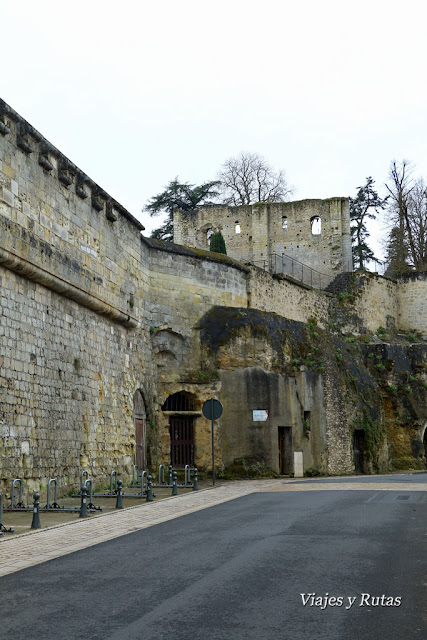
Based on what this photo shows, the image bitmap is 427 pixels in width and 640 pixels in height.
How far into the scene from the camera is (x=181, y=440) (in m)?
22.7

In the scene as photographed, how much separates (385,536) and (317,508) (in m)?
3.24

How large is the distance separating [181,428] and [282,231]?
23596mm

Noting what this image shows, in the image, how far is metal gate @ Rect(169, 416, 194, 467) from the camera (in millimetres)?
22564

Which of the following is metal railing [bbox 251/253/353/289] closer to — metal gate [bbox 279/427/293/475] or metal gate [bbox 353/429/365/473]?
metal gate [bbox 353/429/365/473]

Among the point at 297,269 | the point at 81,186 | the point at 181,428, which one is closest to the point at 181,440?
the point at 181,428

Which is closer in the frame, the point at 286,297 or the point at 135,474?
the point at 135,474

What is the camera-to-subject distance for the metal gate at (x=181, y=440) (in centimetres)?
2256

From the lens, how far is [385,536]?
29.7 ft

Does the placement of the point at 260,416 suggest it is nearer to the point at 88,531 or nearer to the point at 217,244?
the point at 88,531

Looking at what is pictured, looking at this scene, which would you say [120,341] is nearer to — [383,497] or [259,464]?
[259,464]

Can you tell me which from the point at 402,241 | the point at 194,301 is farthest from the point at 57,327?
the point at 402,241

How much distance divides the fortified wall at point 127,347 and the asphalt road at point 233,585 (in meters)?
5.50

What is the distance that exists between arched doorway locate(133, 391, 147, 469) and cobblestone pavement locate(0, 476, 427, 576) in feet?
11.6

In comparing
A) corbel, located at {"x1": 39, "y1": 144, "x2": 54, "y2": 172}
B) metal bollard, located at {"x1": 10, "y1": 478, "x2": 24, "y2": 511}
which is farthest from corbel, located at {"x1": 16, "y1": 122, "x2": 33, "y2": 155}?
metal bollard, located at {"x1": 10, "y1": 478, "x2": 24, "y2": 511}
